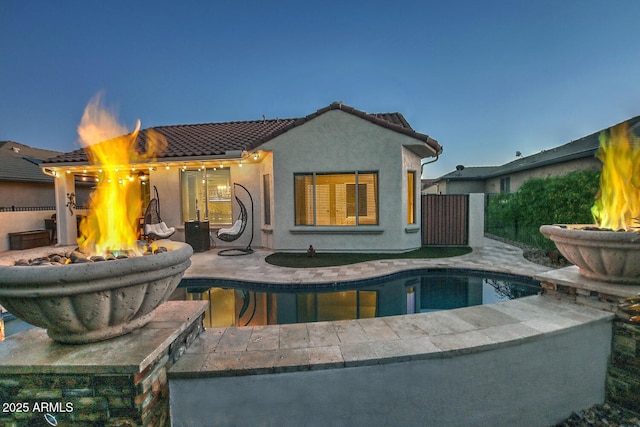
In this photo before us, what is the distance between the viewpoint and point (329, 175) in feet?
27.8

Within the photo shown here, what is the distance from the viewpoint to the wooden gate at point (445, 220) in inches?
358

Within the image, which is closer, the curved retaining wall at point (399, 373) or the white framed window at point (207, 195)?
the curved retaining wall at point (399, 373)

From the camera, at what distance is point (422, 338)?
243cm

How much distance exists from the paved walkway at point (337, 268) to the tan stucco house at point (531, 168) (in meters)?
6.08

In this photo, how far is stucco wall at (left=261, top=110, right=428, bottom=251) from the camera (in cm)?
809

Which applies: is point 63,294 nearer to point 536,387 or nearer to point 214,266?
point 536,387

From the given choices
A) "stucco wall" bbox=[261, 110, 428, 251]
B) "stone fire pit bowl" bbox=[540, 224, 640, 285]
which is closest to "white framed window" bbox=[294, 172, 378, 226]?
"stucco wall" bbox=[261, 110, 428, 251]

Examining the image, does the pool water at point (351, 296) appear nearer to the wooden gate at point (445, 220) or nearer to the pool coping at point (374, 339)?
the pool coping at point (374, 339)

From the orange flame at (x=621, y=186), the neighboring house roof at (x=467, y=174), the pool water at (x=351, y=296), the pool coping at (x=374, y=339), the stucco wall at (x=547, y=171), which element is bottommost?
the pool water at (x=351, y=296)

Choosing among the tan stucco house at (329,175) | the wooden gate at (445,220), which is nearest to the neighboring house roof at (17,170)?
the tan stucco house at (329,175)

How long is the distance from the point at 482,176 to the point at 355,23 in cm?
1333

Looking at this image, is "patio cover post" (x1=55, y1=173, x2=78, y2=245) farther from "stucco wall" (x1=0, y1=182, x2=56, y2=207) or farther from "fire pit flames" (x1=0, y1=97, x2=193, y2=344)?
"fire pit flames" (x1=0, y1=97, x2=193, y2=344)

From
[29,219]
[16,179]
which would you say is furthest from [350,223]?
[16,179]

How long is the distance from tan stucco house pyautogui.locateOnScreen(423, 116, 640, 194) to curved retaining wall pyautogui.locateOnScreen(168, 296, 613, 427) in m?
10.5
